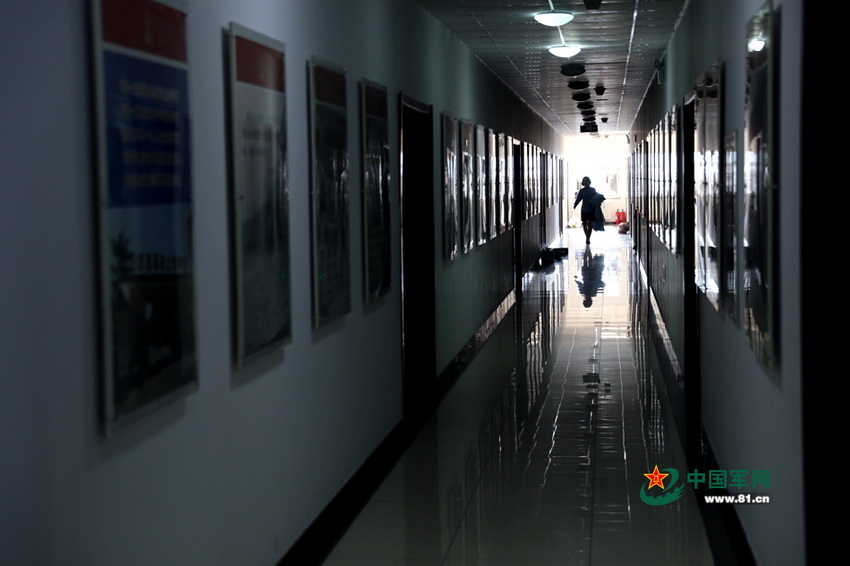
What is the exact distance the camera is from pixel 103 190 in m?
2.91

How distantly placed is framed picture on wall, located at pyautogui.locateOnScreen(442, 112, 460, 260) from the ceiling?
96 cm

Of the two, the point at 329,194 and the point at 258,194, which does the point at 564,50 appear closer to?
the point at 329,194

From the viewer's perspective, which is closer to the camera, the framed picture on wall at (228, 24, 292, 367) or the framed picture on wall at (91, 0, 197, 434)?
the framed picture on wall at (91, 0, 197, 434)

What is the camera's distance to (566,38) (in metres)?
10.9

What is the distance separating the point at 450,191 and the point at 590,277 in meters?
9.43

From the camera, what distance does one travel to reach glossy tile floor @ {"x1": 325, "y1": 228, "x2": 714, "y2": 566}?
16.2 feet

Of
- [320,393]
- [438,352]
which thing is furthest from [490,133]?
[320,393]

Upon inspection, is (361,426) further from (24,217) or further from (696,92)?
(24,217)

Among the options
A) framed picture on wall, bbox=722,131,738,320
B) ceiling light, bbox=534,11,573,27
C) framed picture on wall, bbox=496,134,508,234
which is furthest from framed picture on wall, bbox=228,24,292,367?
framed picture on wall, bbox=496,134,508,234

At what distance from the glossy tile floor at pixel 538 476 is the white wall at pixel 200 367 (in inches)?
18.0

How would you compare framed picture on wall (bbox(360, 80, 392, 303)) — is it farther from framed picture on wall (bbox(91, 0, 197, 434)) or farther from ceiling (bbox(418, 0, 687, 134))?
framed picture on wall (bbox(91, 0, 197, 434))

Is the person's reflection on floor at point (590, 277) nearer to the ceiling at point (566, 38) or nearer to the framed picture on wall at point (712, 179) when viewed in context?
the ceiling at point (566, 38)

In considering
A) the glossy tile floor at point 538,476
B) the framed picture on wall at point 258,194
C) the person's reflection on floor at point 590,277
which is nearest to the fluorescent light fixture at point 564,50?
the glossy tile floor at point 538,476

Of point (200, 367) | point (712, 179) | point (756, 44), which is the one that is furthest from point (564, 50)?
point (200, 367)
